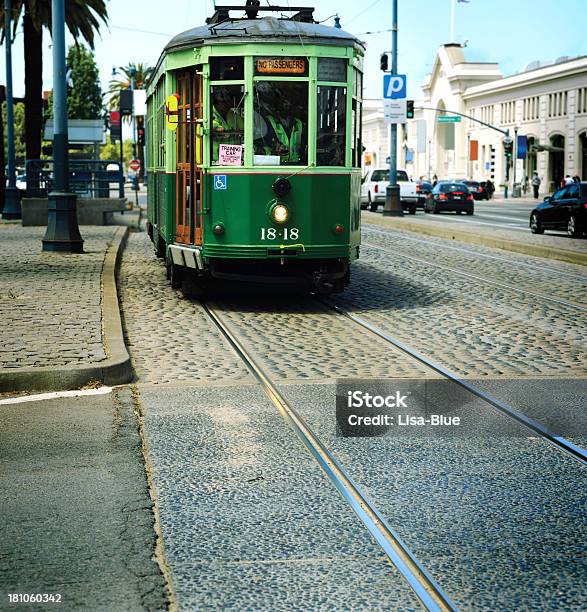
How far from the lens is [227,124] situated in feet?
42.8

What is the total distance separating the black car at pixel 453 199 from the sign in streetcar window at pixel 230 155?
37.3 meters

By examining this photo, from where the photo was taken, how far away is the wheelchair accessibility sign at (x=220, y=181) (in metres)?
13.1

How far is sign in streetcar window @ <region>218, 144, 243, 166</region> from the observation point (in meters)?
13.0

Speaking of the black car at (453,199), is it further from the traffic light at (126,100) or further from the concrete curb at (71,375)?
the concrete curb at (71,375)

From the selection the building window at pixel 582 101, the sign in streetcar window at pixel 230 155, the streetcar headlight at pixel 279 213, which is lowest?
the streetcar headlight at pixel 279 213

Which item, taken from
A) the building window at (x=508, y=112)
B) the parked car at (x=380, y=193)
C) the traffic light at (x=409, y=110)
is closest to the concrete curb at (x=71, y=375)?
the traffic light at (x=409, y=110)

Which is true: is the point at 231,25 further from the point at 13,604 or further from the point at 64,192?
the point at 13,604

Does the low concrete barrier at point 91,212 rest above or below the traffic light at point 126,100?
below

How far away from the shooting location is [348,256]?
1359 centimetres

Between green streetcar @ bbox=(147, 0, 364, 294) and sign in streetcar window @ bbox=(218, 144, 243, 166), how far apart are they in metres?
0.01

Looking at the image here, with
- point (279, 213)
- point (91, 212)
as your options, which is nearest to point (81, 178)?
point (91, 212)

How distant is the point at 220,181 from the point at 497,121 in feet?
304

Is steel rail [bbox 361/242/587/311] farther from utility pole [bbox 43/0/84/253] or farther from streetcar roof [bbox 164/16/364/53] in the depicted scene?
utility pole [bbox 43/0/84/253]

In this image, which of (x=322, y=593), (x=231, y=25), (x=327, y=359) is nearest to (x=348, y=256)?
(x=231, y=25)
